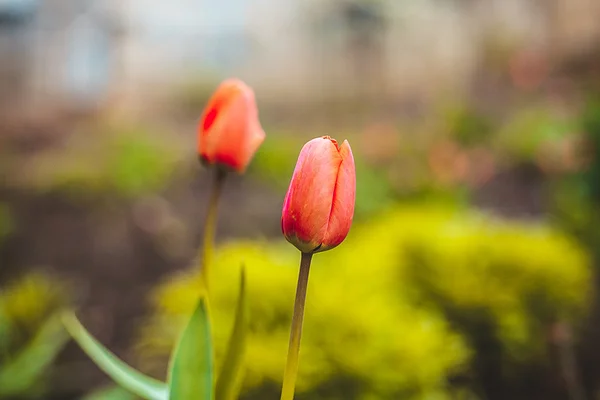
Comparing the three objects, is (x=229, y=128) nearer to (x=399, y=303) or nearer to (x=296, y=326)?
(x=296, y=326)

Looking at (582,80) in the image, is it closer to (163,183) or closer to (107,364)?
(163,183)

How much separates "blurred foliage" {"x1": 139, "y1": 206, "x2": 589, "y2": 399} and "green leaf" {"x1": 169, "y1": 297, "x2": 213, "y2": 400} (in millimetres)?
330

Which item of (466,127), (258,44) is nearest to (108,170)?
(466,127)

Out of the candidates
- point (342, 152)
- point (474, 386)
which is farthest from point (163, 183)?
point (342, 152)

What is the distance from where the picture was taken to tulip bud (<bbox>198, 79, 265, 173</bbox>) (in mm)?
546

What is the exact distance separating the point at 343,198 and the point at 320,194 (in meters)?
0.02

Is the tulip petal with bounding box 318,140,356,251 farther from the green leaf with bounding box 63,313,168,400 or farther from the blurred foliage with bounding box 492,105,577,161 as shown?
the blurred foliage with bounding box 492,105,577,161

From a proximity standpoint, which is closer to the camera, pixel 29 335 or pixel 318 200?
pixel 318 200

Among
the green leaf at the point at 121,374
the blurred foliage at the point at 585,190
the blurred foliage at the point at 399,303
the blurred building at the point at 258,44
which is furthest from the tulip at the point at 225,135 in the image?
the blurred building at the point at 258,44

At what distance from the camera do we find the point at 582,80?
325cm

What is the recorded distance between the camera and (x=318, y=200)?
0.40m

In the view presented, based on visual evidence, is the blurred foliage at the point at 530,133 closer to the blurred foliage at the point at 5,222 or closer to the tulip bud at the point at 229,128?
the tulip bud at the point at 229,128

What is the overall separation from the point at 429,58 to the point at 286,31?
45.5 inches

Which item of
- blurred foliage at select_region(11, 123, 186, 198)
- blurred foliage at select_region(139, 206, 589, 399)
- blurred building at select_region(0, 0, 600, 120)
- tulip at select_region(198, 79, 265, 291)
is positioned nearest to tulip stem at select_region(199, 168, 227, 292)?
tulip at select_region(198, 79, 265, 291)
